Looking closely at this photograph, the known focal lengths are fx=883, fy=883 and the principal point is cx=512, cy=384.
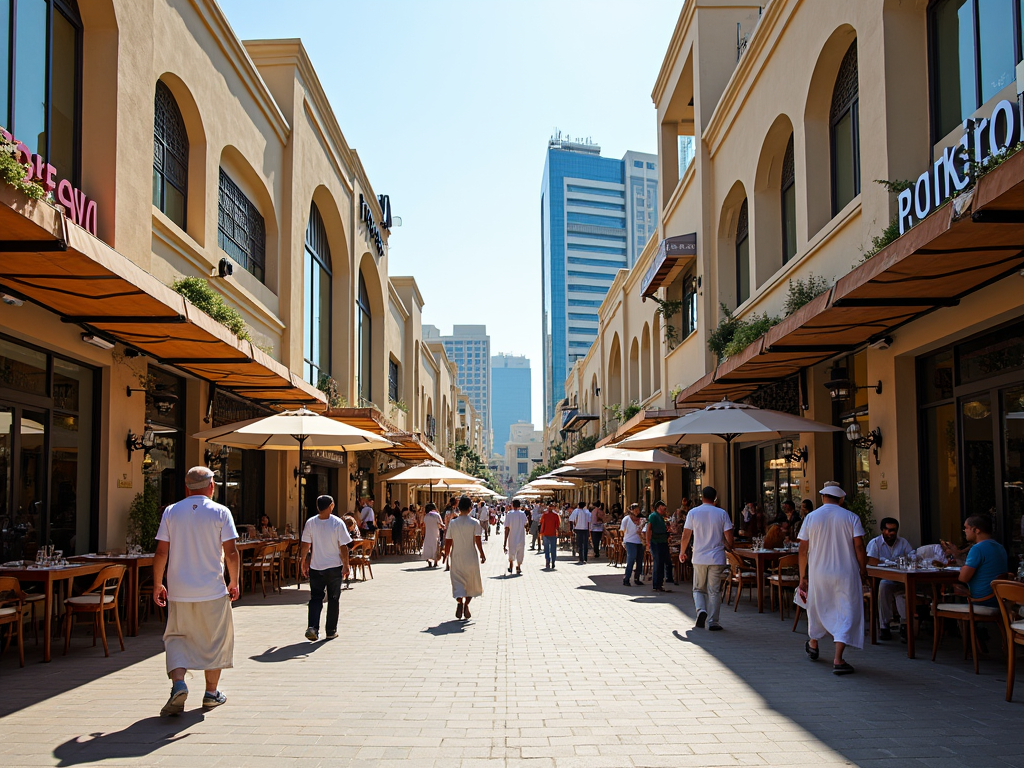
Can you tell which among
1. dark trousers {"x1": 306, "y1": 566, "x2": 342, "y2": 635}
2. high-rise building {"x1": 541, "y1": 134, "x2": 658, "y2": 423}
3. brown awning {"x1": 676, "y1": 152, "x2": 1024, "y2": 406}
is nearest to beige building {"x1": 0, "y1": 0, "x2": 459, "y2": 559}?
dark trousers {"x1": 306, "y1": 566, "x2": 342, "y2": 635}

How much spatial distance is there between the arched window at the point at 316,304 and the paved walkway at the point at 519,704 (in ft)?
41.3

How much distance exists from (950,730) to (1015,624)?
1.44 meters

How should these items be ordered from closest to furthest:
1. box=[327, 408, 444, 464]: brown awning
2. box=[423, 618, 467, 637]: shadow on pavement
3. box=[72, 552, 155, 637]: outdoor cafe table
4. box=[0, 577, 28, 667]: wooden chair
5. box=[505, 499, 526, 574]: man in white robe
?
box=[0, 577, 28, 667]: wooden chair < box=[72, 552, 155, 637]: outdoor cafe table < box=[423, 618, 467, 637]: shadow on pavement < box=[327, 408, 444, 464]: brown awning < box=[505, 499, 526, 574]: man in white robe

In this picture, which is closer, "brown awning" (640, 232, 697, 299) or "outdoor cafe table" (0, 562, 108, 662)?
"outdoor cafe table" (0, 562, 108, 662)

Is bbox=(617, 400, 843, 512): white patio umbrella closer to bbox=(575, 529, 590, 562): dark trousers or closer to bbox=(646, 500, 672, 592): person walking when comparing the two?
bbox=(646, 500, 672, 592): person walking

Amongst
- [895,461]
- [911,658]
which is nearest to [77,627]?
[911,658]

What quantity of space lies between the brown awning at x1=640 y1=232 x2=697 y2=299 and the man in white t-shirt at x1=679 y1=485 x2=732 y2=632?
12041mm

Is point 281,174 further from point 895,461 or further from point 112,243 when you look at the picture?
point 895,461

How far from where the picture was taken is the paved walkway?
541 centimetres

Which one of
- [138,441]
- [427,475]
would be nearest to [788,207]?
[427,475]

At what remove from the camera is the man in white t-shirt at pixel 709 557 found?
10.6 metres

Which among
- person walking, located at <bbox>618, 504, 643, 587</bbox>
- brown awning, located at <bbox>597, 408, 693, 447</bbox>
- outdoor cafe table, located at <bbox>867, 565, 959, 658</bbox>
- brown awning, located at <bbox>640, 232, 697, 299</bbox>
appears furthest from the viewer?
brown awning, located at <bbox>640, 232, 697, 299</bbox>

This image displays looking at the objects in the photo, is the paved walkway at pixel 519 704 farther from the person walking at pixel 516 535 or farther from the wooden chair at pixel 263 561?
the person walking at pixel 516 535

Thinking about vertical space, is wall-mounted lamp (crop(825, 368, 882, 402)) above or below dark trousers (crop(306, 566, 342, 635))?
above
